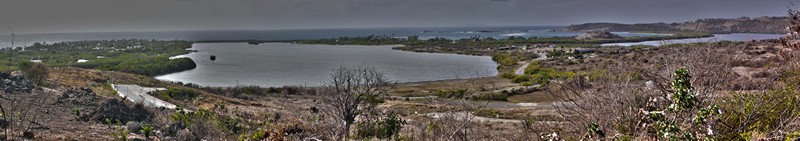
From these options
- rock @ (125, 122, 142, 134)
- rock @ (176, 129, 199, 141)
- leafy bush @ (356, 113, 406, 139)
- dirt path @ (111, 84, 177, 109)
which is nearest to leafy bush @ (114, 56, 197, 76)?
dirt path @ (111, 84, 177, 109)

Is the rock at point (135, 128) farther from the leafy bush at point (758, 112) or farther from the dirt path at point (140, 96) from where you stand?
the leafy bush at point (758, 112)

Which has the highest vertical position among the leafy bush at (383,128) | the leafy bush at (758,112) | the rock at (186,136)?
the leafy bush at (758,112)

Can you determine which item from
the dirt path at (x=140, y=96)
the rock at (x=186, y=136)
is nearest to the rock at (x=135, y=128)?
the rock at (x=186, y=136)

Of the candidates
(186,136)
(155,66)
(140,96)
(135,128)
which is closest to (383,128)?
(186,136)

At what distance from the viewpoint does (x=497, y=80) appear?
195 ft

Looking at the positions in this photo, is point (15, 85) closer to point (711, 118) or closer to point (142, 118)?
point (142, 118)

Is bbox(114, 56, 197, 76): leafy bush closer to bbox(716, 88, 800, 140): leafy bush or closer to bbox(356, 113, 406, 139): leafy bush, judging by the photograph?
bbox(356, 113, 406, 139): leafy bush

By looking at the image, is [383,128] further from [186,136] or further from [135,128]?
[135,128]

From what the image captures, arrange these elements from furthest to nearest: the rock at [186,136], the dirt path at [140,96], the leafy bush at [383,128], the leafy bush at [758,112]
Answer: the dirt path at [140,96] < the leafy bush at [383,128] < the rock at [186,136] < the leafy bush at [758,112]

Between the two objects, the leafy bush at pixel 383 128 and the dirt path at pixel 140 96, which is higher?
the leafy bush at pixel 383 128

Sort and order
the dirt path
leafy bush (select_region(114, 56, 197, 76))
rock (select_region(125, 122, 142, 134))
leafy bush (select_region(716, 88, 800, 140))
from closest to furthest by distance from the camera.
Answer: leafy bush (select_region(716, 88, 800, 140)) < rock (select_region(125, 122, 142, 134)) < the dirt path < leafy bush (select_region(114, 56, 197, 76))

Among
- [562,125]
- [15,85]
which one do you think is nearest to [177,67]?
[15,85]

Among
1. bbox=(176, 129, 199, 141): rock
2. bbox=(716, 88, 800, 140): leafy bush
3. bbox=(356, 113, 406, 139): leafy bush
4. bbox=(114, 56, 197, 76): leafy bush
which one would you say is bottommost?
bbox=(114, 56, 197, 76): leafy bush

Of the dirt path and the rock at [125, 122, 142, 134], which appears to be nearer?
the rock at [125, 122, 142, 134]
